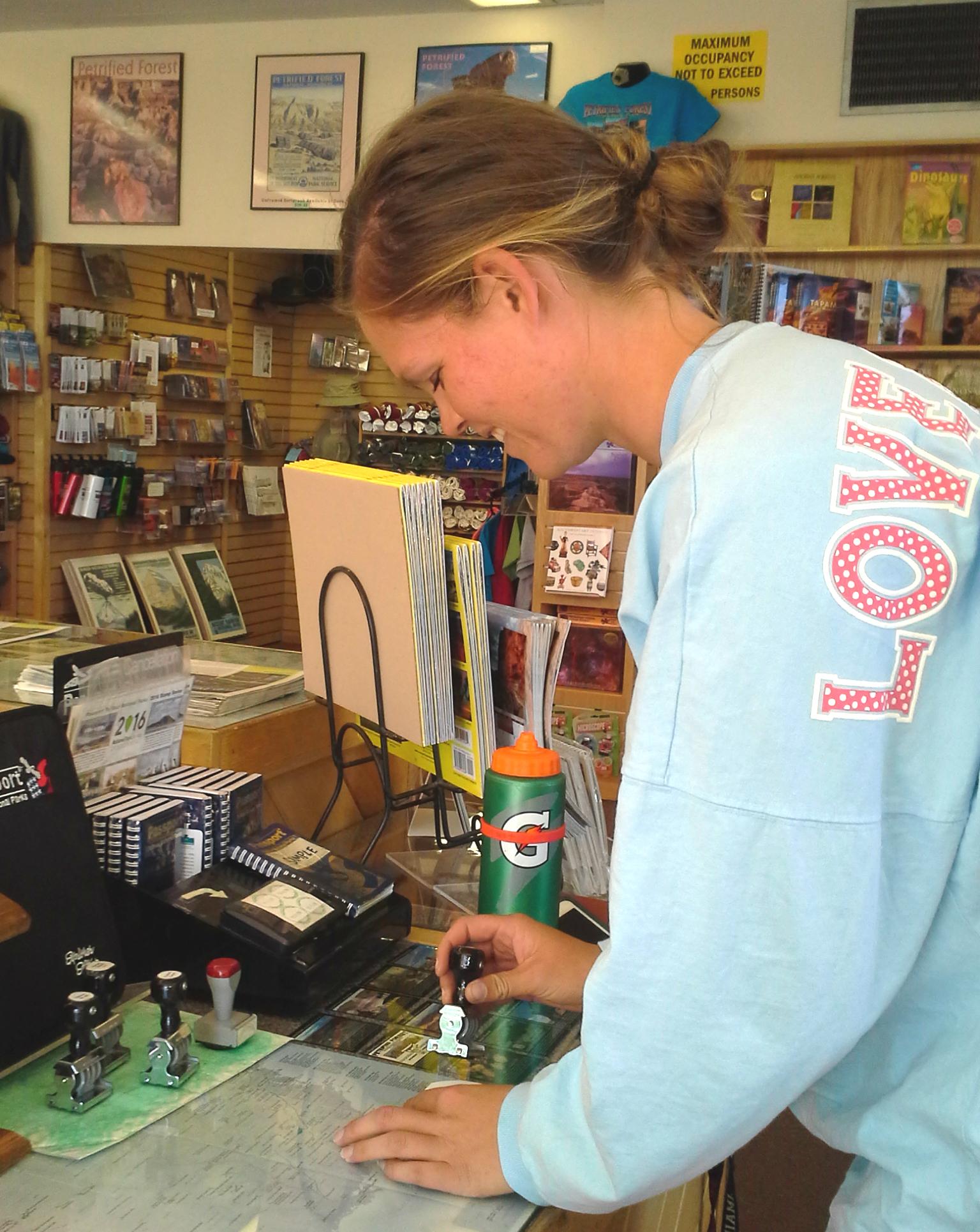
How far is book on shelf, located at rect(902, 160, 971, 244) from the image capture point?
463 centimetres

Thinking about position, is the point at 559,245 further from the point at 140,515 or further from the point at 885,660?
the point at 140,515

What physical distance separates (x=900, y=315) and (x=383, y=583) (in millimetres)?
4087

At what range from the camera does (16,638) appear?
2.21 meters

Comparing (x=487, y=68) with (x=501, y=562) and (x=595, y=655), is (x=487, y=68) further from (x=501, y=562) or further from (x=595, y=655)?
(x=595, y=655)

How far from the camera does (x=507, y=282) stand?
0.99 m

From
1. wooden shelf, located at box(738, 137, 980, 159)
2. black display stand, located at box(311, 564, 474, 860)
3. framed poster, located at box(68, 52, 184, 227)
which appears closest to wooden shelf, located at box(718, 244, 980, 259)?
wooden shelf, located at box(738, 137, 980, 159)

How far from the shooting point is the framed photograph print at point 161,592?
6.75 metres

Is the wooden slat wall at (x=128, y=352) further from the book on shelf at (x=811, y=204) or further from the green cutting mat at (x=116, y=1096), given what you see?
the green cutting mat at (x=116, y=1096)

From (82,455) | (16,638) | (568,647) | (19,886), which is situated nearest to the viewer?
(19,886)

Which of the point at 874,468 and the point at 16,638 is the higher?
the point at 874,468

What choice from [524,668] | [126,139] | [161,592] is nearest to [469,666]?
[524,668]

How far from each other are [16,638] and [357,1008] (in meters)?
1.27

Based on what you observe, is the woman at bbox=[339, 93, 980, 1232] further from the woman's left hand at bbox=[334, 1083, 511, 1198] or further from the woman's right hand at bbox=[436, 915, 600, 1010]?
the woman's right hand at bbox=[436, 915, 600, 1010]

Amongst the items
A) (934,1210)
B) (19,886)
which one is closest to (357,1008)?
(19,886)
